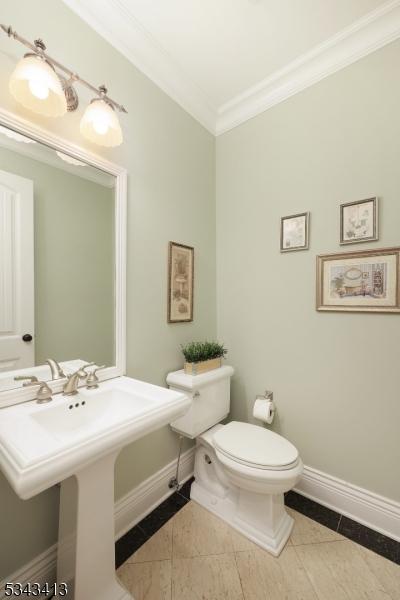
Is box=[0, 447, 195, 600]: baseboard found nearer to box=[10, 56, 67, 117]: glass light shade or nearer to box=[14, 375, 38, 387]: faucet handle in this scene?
box=[14, 375, 38, 387]: faucet handle

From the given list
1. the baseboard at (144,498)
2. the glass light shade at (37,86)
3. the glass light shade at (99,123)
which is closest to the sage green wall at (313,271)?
the baseboard at (144,498)

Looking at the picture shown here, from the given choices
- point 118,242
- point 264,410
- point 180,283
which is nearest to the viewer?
point 118,242

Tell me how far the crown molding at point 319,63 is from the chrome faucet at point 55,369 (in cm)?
197

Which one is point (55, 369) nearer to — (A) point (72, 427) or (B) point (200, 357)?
(A) point (72, 427)

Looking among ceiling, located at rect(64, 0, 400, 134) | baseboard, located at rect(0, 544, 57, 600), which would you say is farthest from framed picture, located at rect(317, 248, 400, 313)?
baseboard, located at rect(0, 544, 57, 600)

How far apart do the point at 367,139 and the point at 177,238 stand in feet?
3.92

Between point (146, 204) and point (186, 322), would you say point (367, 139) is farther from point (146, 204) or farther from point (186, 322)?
point (186, 322)

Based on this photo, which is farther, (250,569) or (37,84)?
(250,569)

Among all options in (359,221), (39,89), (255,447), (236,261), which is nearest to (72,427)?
(255,447)

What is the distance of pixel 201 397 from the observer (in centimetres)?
158

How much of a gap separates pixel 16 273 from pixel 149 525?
57.2 inches

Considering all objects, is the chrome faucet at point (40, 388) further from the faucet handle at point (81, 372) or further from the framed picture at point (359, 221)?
the framed picture at point (359, 221)

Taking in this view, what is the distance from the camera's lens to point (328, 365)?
152 centimetres

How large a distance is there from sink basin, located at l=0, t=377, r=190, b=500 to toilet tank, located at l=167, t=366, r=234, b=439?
360mm
